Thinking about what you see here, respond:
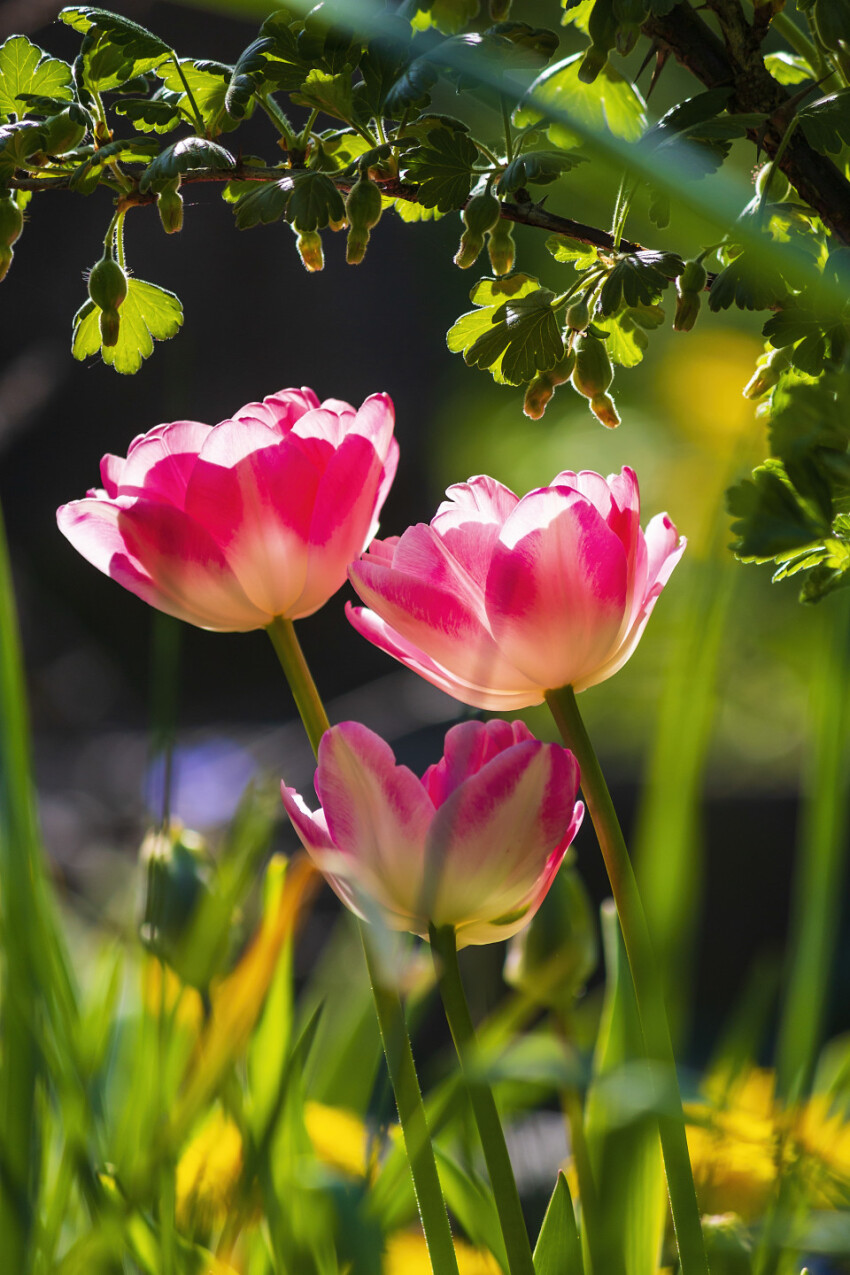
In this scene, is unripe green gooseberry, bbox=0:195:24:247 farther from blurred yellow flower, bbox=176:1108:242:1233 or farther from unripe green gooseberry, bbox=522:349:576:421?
blurred yellow flower, bbox=176:1108:242:1233

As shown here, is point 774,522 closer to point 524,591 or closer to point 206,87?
point 524,591

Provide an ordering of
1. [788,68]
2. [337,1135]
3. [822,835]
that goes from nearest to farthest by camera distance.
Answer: [822,835], [788,68], [337,1135]

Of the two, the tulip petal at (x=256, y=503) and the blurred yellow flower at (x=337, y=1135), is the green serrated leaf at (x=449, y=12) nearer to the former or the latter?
the tulip petal at (x=256, y=503)

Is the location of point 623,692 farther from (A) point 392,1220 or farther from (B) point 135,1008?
(A) point 392,1220

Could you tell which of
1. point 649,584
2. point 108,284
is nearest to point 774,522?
point 649,584

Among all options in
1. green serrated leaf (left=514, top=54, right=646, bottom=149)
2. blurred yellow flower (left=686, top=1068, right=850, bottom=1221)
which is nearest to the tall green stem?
blurred yellow flower (left=686, top=1068, right=850, bottom=1221)

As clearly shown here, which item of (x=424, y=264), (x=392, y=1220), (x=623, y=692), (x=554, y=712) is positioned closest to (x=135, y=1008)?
(x=392, y=1220)

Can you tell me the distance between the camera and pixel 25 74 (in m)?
0.23

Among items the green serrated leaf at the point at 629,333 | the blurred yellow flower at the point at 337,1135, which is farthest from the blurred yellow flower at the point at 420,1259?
the green serrated leaf at the point at 629,333

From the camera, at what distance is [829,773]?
0.57 feet

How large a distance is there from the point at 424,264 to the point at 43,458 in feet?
2.80

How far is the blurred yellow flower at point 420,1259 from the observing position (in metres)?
0.30

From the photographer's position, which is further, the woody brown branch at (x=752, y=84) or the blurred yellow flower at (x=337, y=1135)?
the blurred yellow flower at (x=337, y=1135)

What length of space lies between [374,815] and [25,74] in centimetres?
17
